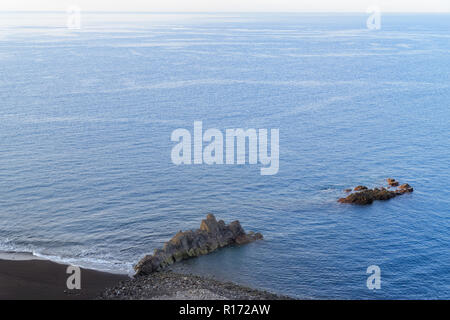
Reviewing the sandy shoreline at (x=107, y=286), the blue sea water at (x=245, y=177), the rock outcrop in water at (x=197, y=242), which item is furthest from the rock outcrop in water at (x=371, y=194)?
the sandy shoreline at (x=107, y=286)

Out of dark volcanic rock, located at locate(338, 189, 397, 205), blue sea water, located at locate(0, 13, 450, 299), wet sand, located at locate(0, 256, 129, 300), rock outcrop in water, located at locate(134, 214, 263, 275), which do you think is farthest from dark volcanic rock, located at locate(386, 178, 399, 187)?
wet sand, located at locate(0, 256, 129, 300)

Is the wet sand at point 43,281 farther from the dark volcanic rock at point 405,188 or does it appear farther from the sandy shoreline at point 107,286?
the dark volcanic rock at point 405,188

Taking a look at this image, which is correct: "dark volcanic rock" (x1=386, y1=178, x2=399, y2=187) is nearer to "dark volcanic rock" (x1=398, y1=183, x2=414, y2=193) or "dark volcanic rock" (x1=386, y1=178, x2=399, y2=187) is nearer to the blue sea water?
"dark volcanic rock" (x1=398, y1=183, x2=414, y2=193)

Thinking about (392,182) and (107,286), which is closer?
(107,286)

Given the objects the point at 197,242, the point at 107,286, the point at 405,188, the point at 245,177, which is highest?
the point at 245,177

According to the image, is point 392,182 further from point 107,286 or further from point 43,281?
point 43,281

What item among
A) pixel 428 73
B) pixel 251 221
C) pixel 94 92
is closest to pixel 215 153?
pixel 251 221

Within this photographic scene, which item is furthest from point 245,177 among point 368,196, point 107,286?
point 107,286
